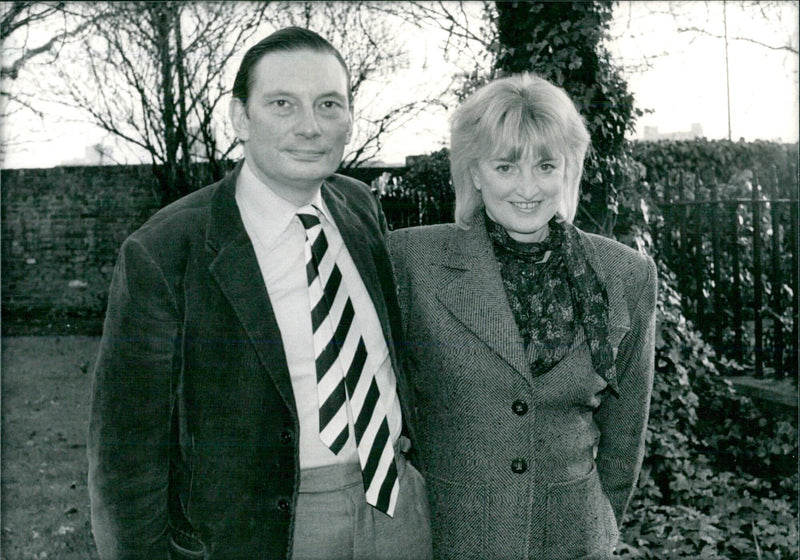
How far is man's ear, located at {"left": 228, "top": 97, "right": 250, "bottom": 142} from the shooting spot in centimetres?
235

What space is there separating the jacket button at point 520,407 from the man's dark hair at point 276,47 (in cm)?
122

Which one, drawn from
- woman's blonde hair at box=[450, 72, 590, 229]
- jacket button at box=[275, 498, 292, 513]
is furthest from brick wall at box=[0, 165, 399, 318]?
jacket button at box=[275, 498, 292, 513]

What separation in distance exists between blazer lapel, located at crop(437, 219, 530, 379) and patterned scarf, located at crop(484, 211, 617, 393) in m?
0.05

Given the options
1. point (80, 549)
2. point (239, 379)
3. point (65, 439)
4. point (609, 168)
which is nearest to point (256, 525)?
point (239, 379)

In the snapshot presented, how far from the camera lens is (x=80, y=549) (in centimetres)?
477

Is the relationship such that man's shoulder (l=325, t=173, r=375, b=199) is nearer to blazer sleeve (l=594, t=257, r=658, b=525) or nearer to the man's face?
the man's face

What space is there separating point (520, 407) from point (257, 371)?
2.85 ft

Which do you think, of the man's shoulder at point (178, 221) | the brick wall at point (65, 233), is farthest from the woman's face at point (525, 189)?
the brick wall at point (65, 233)

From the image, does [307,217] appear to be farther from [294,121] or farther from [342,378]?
[342,378]

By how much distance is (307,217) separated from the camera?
7.66 feet

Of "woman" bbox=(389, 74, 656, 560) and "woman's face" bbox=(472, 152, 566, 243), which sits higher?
"woman's face" bbox=(472, 152, 566, 243)

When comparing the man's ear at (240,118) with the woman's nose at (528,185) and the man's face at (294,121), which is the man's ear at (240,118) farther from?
the woman's nose at (528,185)

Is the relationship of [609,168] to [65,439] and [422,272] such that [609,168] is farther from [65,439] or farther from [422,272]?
[65,439]

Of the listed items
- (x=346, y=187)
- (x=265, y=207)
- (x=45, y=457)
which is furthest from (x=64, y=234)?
Answer: (x=265, y=207)
